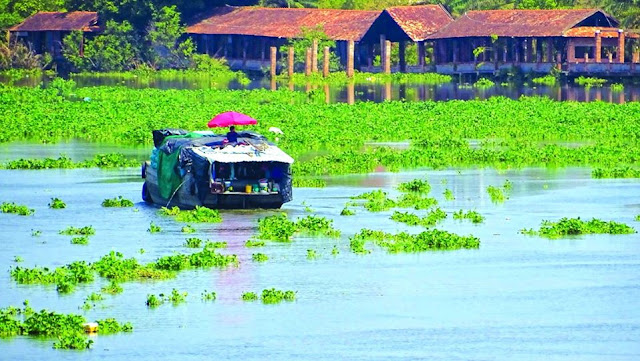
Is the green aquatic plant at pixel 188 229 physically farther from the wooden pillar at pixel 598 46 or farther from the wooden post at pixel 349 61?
the wooden post at pixel 349 61

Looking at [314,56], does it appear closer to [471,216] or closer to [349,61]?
[349,61]

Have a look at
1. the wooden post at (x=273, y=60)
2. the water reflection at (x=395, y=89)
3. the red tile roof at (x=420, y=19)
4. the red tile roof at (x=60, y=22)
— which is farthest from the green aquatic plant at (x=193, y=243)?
the red tile roof at (x=60, y=22)

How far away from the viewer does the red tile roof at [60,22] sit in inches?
4065

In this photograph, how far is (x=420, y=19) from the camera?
3777 inches

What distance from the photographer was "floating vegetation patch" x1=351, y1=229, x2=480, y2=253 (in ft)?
90.4

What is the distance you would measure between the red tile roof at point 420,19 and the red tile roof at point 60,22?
67.7ft

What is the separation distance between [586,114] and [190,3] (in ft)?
175

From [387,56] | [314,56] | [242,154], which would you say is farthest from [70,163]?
[314,56]

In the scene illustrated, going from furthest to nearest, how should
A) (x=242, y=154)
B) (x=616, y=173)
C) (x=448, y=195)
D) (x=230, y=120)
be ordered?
1. (x=616, y=173)
2. (x=230, y=120)
3. (x=448, y=195)
4. (x=242, y=154)

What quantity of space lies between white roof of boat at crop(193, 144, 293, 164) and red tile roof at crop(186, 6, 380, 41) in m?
61.8

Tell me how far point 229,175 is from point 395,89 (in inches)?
1892

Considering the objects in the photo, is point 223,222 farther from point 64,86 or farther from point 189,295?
point 64,86

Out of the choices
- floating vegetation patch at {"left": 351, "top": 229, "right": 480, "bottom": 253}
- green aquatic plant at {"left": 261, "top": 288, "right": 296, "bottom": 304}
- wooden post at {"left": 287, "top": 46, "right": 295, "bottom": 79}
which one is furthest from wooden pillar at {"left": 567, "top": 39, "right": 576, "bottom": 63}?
green aquatic plant at {"left": 261, "top": 288, "right": 296, "bottom": 304}

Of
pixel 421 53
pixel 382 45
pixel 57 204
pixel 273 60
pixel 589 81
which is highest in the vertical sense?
pixel 382 45
